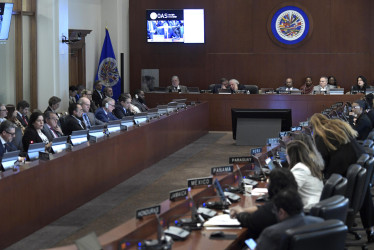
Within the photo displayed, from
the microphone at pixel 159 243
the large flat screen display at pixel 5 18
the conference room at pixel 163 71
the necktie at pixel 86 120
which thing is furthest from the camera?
the large flat screen display at pixel 5 18

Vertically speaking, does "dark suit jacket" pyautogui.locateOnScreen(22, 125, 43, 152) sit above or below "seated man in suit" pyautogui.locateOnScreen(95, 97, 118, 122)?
below

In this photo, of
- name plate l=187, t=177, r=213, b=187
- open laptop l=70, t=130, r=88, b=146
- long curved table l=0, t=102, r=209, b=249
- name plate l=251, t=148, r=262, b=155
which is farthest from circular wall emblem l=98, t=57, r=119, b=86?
name plate l=187, t=177, r=213, b=187

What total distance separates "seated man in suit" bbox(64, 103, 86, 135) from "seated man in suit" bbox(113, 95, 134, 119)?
1857 mm

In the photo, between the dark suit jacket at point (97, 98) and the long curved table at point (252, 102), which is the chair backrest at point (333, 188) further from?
the dark suit jacket at point (97, 98)

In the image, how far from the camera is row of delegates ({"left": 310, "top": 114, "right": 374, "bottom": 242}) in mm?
6473

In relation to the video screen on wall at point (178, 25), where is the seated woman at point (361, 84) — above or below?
below

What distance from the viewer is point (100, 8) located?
659 inches

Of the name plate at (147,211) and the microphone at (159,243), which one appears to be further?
the name plate at (147,211)

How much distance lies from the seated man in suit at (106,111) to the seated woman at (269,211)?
22.4 ft

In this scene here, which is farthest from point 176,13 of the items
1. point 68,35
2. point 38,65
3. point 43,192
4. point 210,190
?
point 210,190

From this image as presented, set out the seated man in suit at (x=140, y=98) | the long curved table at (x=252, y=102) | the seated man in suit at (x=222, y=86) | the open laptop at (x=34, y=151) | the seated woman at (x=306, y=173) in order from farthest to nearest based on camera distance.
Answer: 1. the seated man in suit at (x=222, y=86)
2. the long curved table at (x=252, y=102)
3. the seated man in suit at (x=140, y=98)
4. the open laptop at (x=34, y=151)
5. the seated woman at (x=306, y=173)

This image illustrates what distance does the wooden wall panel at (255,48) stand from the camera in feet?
54.2

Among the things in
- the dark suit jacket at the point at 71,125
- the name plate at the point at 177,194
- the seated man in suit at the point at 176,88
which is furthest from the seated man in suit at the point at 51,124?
the seated man in suit at the point at 176,88

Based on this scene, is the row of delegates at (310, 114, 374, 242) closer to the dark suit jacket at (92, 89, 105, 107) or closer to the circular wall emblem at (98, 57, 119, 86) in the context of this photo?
the dark suit jacket at (92, 89, 105, 107)
